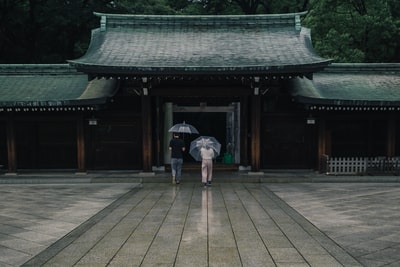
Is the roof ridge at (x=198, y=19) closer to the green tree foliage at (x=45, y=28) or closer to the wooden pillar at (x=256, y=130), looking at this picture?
the wooden pillar at (x=256, y=130)

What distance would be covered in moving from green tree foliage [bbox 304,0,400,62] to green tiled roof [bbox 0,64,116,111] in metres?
14.6

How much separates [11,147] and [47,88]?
10.3 ft

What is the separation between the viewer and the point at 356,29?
24.4m

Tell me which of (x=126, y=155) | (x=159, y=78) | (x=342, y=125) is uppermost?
(x=159, y=78)

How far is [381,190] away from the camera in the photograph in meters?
12.8

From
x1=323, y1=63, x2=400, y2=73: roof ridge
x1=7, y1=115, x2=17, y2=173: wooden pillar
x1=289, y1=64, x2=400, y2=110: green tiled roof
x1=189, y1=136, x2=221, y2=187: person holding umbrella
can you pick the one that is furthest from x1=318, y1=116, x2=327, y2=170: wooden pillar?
x1=7, y1=115, x2=17, y2=173: wooden pillar

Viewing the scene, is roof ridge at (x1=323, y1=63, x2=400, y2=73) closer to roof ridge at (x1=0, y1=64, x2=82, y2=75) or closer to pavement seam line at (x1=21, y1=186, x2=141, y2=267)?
roof ridge at (x1=0, y1=64, x2=82, y2=75)

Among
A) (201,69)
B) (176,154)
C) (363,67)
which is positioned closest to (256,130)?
(201,69)

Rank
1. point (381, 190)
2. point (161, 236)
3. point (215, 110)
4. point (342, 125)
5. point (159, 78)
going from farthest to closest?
point (215, 110), point (342, 125), point (159, 78), point (381, 190), point (161, 236)

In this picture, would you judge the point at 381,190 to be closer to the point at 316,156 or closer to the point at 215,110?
the point at 316,156

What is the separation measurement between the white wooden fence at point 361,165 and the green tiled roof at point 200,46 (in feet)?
13.3

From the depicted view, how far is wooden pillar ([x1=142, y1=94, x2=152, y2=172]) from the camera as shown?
15.5m

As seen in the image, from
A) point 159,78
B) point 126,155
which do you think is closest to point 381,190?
point 159,78

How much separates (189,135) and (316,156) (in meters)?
7.36
